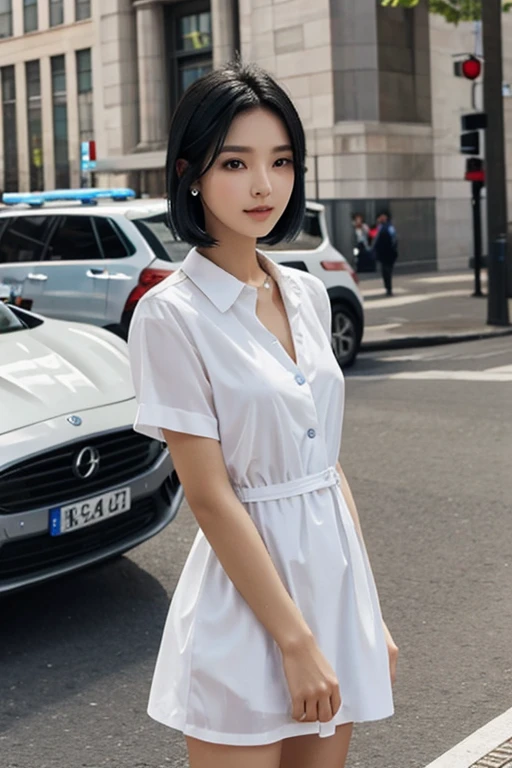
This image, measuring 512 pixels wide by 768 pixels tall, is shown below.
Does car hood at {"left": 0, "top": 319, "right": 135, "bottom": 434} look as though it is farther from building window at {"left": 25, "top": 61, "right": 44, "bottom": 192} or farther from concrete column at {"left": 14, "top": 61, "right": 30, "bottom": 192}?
concrete column at {"left": 14, "top": 61, "right": 30, "bottom": 192}

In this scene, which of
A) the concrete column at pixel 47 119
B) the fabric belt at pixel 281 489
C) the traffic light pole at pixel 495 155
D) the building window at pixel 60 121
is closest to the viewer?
the fabric belt at pixel 281 489

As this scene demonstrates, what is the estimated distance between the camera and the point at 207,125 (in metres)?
2.11

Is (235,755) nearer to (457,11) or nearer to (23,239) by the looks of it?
(23,239)

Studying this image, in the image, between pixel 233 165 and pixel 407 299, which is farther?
pixel 407 299

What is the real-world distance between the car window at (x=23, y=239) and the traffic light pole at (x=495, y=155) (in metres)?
7.51

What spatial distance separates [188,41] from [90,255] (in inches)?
1106

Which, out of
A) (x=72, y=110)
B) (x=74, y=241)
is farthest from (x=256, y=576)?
(x=72, y=110)

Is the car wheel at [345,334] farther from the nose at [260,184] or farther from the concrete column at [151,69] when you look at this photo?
the concrete column at [151,69]

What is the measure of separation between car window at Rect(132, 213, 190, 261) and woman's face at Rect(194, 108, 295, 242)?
9.20 metres

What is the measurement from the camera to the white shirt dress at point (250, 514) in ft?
6.75

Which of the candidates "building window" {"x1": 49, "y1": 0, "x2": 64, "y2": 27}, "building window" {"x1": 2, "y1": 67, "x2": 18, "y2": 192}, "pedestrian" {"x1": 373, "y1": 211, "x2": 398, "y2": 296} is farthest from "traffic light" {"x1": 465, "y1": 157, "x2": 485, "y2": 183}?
"building window" {"x1": 2, "y1": 67, "x2": 18, "y2": 192}

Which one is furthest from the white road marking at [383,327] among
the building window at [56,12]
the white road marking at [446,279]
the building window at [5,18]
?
the building window at [5,18]

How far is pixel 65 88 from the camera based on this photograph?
42.9 m

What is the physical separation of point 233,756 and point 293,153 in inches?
39.2
